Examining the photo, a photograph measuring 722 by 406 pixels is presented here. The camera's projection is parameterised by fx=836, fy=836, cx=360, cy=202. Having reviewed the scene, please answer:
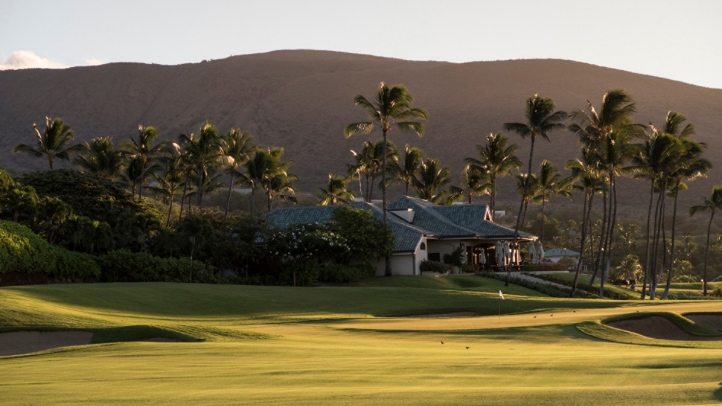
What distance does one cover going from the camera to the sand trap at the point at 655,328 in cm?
2534

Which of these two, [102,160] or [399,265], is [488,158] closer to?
[399,265]

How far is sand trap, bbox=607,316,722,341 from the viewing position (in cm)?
2534

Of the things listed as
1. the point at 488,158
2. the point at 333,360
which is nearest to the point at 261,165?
the point at 488,158

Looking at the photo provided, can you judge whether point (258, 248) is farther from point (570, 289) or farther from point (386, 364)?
point (386, 364)

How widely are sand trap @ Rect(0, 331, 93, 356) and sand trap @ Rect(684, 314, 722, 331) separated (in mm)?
20042

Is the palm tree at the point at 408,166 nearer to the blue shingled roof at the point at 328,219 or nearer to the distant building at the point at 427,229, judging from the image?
the distant building at the point at 427,229

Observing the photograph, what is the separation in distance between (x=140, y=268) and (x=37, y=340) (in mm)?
23912

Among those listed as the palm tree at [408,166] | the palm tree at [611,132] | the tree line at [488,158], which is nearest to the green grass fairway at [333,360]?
the palm tree at [611,132]

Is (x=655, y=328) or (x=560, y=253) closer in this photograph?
(x=655, y=328)

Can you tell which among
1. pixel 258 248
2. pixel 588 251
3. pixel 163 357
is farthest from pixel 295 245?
pixel 588 251

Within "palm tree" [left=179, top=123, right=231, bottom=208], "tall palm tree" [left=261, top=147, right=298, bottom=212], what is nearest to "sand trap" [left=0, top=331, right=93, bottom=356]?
"palm tree" [left=179, top=123, right=231, bottom=208]

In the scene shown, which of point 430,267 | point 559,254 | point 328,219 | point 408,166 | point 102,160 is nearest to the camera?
point 430,267

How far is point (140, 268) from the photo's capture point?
154ft

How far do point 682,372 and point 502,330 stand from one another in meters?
12.8
